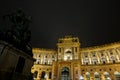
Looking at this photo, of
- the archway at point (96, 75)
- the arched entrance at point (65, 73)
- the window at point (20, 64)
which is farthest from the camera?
the archway at point (96, 75)

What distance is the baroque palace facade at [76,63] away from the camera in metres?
40.2

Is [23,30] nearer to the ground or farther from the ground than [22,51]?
farther from the ground

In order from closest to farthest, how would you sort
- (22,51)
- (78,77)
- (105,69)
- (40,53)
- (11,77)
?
1. (11,77)
2. (22,51)
3. (78,77)
4. (105,69)
5. (40,53)

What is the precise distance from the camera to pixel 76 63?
135 feet

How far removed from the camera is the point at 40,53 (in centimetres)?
5438

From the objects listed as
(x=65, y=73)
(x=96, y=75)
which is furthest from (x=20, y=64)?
(x=96, y=75)

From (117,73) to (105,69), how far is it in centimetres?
424

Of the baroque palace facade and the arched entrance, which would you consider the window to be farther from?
the arched entrance

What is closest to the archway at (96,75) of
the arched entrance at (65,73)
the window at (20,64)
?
the arched entrance at (65,73)

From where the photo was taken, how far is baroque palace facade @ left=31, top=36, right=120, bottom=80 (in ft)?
132

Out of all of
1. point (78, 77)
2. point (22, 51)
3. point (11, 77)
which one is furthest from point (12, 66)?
point (78, 77)

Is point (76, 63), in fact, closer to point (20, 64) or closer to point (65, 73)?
point (65, 73)

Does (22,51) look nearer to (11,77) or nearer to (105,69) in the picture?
(11,77)

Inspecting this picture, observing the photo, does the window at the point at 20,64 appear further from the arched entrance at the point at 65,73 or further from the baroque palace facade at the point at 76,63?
the arched entrance at the point at 65,73
